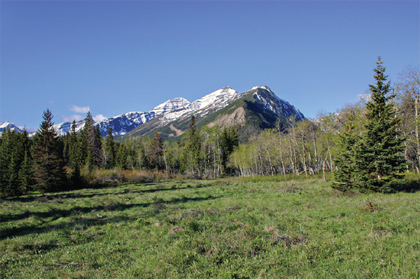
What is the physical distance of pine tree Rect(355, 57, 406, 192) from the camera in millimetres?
16797

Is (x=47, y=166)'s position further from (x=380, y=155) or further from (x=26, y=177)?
(x=380, y=155)

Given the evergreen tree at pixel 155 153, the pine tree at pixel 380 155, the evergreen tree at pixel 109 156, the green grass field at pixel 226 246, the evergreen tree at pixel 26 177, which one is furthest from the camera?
the evergreen tree at pixel 155 153

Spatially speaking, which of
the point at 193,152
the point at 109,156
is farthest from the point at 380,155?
the point at 109,156

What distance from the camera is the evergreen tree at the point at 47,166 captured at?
119 feet

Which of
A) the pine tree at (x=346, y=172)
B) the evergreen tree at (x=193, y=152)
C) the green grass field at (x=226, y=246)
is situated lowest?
the green grass field at (x=226, y=246)

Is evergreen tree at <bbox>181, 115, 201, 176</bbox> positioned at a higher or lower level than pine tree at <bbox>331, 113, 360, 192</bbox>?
higher

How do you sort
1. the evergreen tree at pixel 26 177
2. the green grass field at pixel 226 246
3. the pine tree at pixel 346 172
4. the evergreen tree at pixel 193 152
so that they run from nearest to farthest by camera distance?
the green grass field at pixel 226 246
the pine tree at pixel 346 172
the evergreen tree at pixel 26 177
the evergreen tree at pixel 193 152

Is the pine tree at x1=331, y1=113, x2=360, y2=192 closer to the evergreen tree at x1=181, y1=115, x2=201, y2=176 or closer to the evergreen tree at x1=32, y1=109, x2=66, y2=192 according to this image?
the evergreen tree at x1=32, y1=109, x2=66, y2=192

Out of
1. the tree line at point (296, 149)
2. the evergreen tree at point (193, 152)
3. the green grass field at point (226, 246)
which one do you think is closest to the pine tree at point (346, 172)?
the tree line at point (296, 149)

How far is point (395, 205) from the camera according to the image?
38.3ft

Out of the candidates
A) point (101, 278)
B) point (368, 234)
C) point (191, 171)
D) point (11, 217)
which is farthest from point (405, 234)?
point (191, 171)

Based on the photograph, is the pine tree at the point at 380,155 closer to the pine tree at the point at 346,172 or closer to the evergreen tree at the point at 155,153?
the pine tree at the point at 346,172

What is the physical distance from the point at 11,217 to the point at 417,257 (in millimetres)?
19812

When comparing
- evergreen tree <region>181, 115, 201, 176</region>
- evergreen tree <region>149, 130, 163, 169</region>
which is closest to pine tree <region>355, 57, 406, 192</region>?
evergreen tree <region>181, 115, 201, 176</region>
